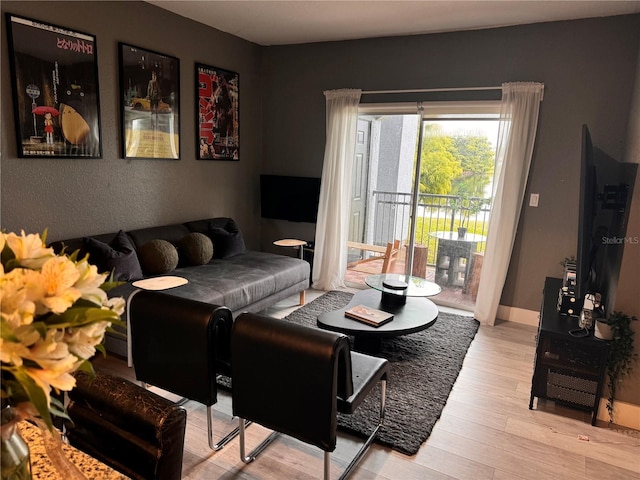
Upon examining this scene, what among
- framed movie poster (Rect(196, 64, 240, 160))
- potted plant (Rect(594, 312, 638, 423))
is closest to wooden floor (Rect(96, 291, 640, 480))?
potted plant (Rect(594, 312, 638, 423))

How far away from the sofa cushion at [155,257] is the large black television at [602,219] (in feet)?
9.80

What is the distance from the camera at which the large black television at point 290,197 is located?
4.95 m

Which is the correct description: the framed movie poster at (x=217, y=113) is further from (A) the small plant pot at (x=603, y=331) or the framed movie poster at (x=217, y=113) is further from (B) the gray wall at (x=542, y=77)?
(A) the small plant pot at (x=603, y=331)

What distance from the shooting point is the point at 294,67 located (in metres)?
4.93

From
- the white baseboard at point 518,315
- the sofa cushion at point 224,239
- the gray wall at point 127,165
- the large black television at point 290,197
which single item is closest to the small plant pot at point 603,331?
the white baseboard at point 518,315

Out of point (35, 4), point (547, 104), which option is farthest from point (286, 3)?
point (547, 104)

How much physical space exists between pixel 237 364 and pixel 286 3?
9.89ft

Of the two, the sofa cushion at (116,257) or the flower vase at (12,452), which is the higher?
the flower vase at (12,452)

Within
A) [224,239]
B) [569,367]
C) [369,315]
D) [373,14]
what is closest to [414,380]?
[369,315]

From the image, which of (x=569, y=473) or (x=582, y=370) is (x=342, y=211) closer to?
(x=582, y=370)

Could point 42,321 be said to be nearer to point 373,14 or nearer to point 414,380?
point 414,380

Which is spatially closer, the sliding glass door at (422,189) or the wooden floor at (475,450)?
the wooden floor at (475,450)

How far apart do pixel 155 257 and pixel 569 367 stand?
3085 millimetres

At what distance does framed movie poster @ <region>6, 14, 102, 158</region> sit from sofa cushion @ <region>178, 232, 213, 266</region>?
3.42 feet
